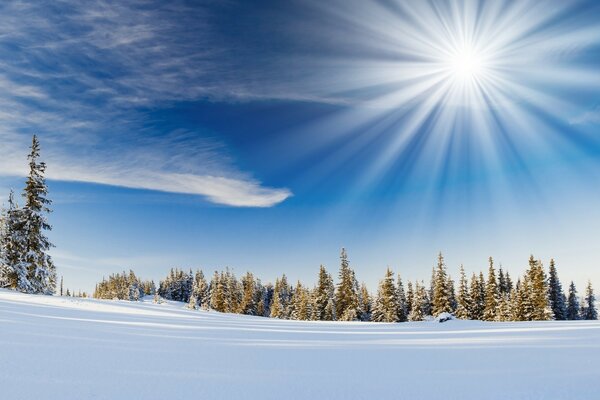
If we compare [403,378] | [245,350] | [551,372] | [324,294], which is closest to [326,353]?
[245,350]

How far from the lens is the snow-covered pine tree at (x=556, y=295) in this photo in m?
69.2

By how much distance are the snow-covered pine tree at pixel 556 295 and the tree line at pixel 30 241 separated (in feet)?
247

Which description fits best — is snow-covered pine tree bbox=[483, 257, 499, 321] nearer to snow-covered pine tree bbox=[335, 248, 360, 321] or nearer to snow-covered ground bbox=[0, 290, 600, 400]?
snow-covered pine tree bbox=[335, 248, 360, 321]

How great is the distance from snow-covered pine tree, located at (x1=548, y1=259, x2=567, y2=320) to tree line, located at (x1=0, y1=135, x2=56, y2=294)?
7529 cm

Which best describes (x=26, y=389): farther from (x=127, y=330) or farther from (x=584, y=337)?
(x=584, y=337)

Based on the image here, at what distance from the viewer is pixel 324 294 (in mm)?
61844

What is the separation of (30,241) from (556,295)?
3153 inches

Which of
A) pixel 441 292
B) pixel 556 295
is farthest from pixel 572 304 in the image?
pixel 441 292

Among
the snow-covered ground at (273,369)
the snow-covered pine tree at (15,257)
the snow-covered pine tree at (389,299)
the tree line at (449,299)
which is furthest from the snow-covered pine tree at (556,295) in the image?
the snow-covered pine tree at (15,257)

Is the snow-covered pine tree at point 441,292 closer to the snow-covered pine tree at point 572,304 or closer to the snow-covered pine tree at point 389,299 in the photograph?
the snow-covered pine tree at point 389,299

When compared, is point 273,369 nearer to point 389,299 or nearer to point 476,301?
point 389,299

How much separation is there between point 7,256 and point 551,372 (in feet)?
126

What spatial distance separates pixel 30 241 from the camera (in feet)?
109

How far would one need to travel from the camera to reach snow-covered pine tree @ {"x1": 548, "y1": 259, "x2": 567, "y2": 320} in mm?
69250
